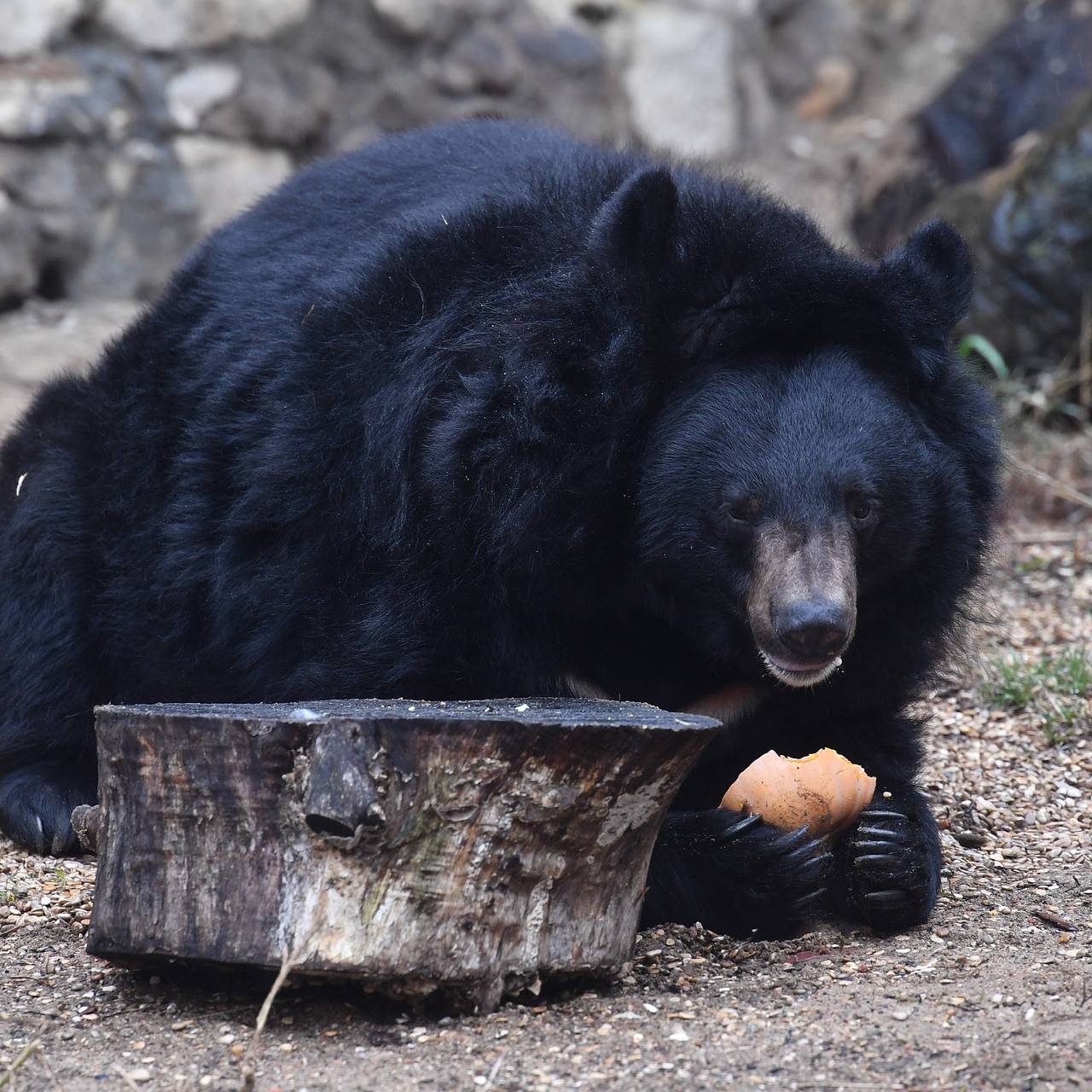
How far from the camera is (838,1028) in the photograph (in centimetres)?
254

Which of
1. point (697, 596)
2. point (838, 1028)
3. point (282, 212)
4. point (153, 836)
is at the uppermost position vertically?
point (282, 212)

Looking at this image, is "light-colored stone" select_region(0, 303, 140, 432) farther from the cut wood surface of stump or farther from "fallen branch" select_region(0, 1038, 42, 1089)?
"fallen branch" select_region(0, 1038, 42, 1089)

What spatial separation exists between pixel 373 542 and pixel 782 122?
6.37 meters

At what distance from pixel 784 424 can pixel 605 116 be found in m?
5.66

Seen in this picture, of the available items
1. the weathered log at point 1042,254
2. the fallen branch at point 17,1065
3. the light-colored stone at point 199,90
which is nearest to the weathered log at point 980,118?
the weathered log at point 1042,254

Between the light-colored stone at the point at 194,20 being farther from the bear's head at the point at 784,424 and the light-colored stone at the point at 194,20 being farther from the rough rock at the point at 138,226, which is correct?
the bear's head at the point at 784,424

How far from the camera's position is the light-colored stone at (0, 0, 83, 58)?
6.76 m

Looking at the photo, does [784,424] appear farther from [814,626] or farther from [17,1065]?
[17,1065]

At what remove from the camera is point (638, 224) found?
3129mm

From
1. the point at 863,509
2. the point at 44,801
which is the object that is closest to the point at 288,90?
the point at 44,801

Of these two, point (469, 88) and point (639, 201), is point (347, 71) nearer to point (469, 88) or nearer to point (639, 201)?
point (469, 88)

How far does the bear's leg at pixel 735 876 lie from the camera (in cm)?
310

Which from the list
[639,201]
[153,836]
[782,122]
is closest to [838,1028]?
[153,836]

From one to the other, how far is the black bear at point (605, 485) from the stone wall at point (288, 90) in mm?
3622
